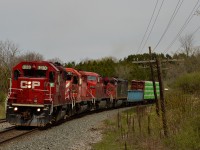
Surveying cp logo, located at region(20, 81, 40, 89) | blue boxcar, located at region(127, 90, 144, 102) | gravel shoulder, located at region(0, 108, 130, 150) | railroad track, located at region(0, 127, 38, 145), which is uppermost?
cp logo, located at region(20, 81, 40, 89)

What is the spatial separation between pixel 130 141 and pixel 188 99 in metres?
4.57

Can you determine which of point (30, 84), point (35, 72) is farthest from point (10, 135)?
point (35, 72)

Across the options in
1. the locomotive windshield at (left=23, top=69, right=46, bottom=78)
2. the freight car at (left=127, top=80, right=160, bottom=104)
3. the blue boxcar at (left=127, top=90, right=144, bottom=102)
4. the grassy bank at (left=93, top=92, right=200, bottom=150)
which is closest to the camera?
the grassy bank at (left=93, top=92, right=200, bottom=150)

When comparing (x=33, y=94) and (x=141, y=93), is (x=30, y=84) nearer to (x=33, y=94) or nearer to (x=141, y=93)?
(x=33, y=94)

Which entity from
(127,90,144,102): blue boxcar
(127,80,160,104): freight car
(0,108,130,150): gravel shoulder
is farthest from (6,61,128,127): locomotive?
(127,80,160,104): freight car

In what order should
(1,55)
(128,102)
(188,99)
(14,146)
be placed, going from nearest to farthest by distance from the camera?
(14,146) → (188,99) → (128,102) → (1,55)

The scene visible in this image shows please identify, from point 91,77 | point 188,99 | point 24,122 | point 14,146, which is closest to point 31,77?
point 24,122

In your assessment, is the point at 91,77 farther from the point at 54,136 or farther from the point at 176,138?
the point at 176,138

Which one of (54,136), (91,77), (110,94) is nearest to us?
(54,136)

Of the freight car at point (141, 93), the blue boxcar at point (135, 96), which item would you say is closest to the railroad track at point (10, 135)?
the blue boxcar at point (135, 96)

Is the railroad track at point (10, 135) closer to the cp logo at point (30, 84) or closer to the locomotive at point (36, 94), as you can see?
the locomotive at point (36, 94)

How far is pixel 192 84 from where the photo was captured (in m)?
32.3

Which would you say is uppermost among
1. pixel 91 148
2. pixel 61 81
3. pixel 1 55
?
pixel 1 55

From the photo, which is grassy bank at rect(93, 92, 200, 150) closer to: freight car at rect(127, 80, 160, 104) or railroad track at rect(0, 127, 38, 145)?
railroad track at rect(0, 127, 38, 145)
